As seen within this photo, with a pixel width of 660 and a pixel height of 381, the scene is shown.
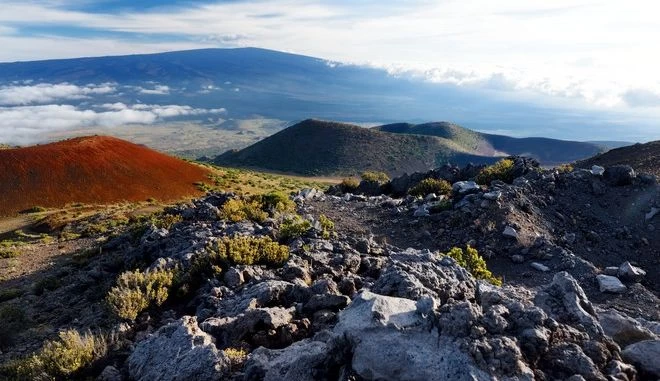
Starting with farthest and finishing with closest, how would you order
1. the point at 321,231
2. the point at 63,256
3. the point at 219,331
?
the point at 63,256 < the point at 321,231 < the point at 219,331

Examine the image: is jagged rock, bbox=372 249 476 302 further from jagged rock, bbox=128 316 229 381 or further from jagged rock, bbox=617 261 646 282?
jagged rock, bbox=617 261 646 282

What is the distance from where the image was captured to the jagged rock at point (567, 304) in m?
5.39

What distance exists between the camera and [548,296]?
19.2 ft

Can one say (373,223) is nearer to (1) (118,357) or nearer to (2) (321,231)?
(2) (321,231)

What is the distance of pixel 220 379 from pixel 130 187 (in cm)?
3977

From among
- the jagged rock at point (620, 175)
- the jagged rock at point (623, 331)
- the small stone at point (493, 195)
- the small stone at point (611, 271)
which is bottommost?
the small stone at point (611, 271)

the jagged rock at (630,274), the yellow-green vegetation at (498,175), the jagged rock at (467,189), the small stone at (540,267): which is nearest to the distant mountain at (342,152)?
the yellow-green vegetation at (498,175)

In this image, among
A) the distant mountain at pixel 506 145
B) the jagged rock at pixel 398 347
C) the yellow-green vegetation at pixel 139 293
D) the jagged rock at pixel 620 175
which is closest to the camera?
the jagged rock at pixel 398 347

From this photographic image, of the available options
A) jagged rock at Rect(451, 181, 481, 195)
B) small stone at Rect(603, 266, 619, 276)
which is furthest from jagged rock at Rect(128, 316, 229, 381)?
jagged rock at Rect(451, 181, 481, 195)

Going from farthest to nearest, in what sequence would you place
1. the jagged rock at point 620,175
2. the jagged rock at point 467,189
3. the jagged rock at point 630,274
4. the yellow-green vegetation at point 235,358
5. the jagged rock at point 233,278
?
the jagged rock at point 620,175, the jagged rock at point 467,189, the jagged rock at point 630,274, the jagged rock at point 233,278, the yellow-green vegetation at point 235,358

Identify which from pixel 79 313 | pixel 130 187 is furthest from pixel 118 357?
pixel 130 187

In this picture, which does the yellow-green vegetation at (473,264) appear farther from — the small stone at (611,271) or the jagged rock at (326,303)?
the jagged rock at (326,303)

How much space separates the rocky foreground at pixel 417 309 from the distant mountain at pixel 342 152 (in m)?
81.8

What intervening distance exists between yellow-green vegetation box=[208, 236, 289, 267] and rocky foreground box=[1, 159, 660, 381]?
236mm
